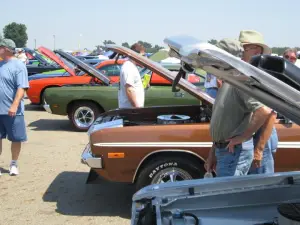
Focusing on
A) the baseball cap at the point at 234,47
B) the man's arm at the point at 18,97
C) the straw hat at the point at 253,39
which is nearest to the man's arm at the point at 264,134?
the straw hat at the point at 253,39

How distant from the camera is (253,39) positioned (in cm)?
290

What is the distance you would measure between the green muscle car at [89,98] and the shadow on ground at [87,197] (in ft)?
9.73

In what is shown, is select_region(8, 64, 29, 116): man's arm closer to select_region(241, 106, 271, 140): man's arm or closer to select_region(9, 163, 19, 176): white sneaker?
select_region(9, 163, 19, 176): white sneaker

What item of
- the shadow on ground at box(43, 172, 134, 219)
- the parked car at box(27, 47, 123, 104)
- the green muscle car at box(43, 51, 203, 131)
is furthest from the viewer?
the parked car at box(27, 47, 123, 104)

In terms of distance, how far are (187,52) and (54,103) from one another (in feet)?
23.4

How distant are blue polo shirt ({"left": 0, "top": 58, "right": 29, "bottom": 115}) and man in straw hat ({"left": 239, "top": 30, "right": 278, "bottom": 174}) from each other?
3276 mm

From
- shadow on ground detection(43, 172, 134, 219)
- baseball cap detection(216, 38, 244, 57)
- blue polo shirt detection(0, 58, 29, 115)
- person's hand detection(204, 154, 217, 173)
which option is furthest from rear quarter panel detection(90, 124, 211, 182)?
blue polo shirt detection(0, 58, 29, 115)

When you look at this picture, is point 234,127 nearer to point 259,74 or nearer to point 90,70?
point 259,74

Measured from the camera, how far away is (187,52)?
1662 millimetres

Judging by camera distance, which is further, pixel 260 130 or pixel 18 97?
pixel 18 97

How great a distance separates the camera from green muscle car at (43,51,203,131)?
8078mm

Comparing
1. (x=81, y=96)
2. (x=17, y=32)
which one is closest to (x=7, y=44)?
(x=81, y=96)

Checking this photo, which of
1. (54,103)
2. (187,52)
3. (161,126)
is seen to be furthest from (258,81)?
(54,103)

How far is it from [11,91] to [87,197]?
1.77 meters
